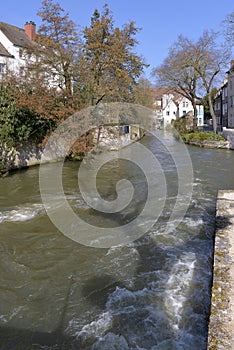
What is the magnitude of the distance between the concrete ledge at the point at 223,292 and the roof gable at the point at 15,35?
90.5 ft

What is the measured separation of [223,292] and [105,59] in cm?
1820

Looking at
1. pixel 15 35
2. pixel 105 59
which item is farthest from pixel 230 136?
pixel 15 35

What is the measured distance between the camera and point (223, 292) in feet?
12.4

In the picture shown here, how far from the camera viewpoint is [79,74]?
1838 centimetres

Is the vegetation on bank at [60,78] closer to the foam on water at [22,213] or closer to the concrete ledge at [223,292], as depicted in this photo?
the foam on water at [22,213]

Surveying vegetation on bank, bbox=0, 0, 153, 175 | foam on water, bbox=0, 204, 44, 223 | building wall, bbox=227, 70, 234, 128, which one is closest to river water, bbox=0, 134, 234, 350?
foam on water, bbox=0, 204, 44, 223

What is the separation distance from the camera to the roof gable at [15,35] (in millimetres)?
28984

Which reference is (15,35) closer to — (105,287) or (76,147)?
(76,147)

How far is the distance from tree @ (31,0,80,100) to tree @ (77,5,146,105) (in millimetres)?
824


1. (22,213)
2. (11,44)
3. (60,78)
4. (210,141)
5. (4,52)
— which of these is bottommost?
(22,213)

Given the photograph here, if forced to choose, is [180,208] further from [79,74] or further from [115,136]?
[115,136]

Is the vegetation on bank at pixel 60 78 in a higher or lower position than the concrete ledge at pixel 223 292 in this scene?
higher

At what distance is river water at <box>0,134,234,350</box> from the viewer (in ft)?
12.9

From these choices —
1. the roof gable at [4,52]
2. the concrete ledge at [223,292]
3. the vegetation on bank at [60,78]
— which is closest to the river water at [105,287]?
the concrete ledge at [223,292]
